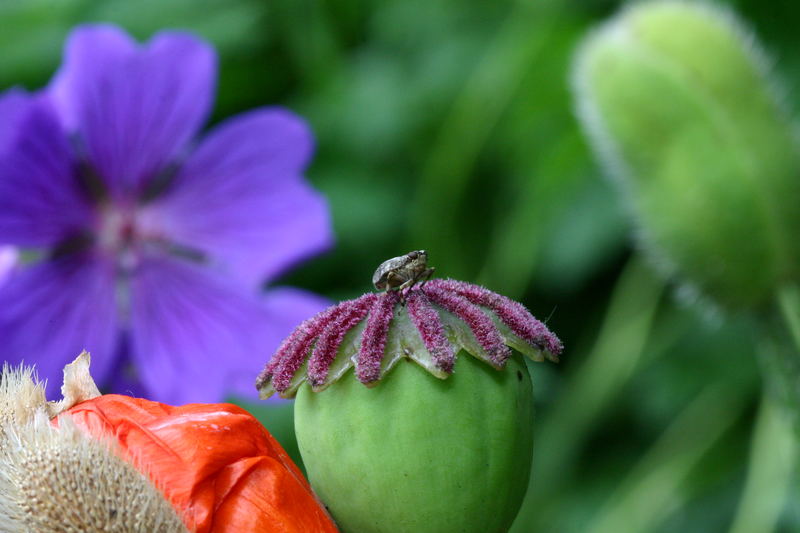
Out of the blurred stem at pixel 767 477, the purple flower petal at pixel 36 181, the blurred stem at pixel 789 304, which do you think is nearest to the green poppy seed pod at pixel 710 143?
the blurred stem at pixel 789 304

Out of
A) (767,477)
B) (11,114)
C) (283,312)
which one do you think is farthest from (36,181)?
(767,477)

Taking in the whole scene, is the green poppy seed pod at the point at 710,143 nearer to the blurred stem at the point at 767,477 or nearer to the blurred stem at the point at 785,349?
the blurred stem at the point at 785,349

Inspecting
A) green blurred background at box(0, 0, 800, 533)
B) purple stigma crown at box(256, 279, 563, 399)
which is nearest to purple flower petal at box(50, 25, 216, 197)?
green blurred background at box(0, 0, 800, 533)

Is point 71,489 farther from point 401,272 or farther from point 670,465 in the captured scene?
point 670,465

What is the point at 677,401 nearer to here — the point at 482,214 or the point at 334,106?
the point at 482,214

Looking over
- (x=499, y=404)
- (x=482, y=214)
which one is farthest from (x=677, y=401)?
(x=499, y=404)
